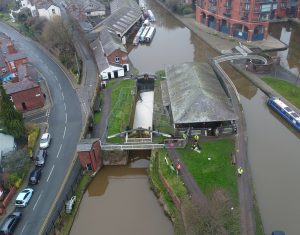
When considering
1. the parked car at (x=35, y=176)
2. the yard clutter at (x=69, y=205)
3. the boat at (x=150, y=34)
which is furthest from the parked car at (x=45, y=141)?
the boat at (x=150, y=34)

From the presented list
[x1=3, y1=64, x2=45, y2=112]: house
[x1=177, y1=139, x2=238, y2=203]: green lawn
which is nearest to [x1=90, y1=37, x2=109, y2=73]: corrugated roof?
[x1=3, y1=64, x2=45, y2=112]: house

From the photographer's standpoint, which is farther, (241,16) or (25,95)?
(241,16)

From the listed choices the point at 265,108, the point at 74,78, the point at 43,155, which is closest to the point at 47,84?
the point at 74,78

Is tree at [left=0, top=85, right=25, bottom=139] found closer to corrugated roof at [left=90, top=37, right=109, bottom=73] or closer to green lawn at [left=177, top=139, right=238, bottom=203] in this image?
corrugated roof at [left=90, top=37, right=109, bottom=73]

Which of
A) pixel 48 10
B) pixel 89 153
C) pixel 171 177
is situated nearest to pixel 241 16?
pixel 48 10

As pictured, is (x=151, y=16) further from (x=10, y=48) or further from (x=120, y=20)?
(x=10, y=48)

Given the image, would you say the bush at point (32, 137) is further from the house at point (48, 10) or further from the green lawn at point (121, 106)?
the house at point (48, 10)
